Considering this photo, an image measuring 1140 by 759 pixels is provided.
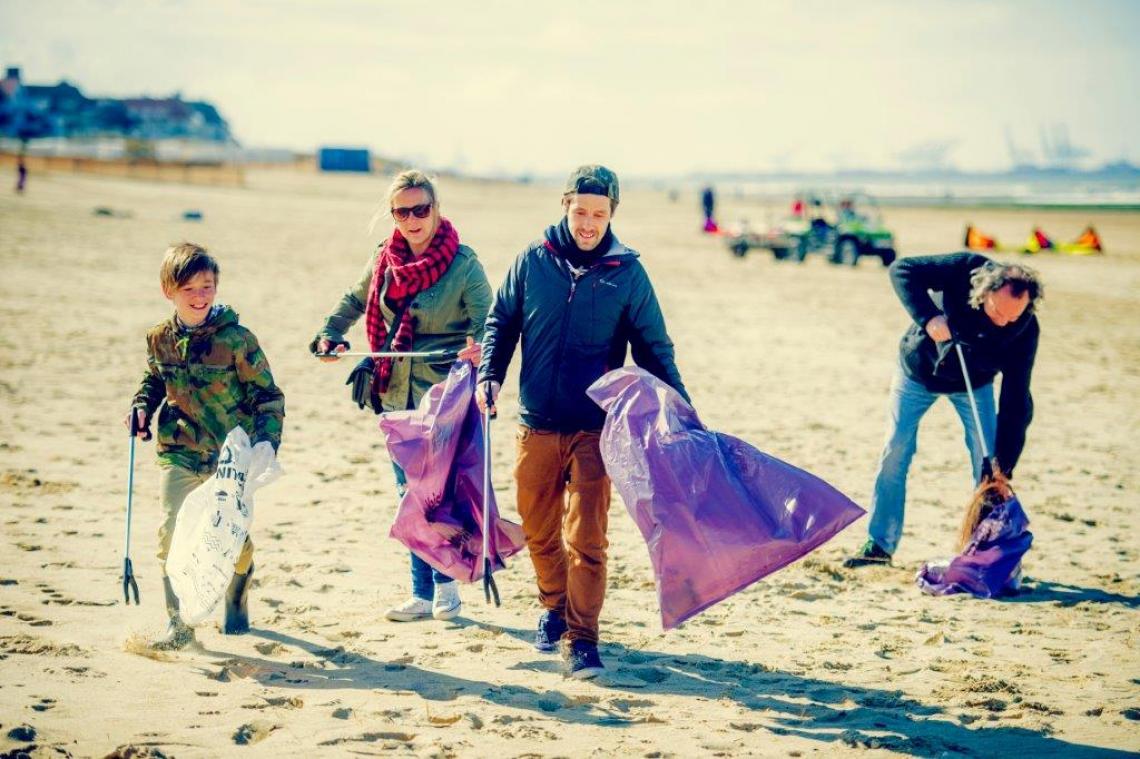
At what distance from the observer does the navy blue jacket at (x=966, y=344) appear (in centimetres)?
566

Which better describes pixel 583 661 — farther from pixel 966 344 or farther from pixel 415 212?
pixel 966 344

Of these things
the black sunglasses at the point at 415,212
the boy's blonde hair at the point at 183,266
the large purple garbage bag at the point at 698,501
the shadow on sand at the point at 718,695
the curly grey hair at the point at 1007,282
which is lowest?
the shadow on sand at the point at 718,695

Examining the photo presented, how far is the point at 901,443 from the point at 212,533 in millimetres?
3488

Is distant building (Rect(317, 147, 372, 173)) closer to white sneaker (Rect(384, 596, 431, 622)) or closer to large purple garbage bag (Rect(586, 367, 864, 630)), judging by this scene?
white sneaker (Rect(384, 596, 431, 622))

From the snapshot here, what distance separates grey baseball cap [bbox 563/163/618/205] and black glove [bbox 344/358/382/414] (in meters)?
1.29

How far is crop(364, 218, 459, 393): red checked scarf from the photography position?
493 centimetres

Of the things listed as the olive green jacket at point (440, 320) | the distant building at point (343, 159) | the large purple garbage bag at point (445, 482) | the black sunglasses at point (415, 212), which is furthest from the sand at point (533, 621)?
the distant building at point (343, 159)

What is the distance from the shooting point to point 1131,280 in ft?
76.5

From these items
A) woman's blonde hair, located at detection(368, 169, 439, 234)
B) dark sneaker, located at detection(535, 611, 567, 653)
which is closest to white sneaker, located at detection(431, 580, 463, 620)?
dark sneaker, located at detection(535, 611, 567, 653)

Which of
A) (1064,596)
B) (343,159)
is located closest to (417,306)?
(1064,596)

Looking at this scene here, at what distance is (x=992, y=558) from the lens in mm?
5625

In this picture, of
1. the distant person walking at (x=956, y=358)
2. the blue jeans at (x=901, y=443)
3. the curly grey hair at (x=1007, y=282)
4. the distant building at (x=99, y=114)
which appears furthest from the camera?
the distant building at (x=99, y=114)

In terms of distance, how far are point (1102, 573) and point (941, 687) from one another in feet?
6.64

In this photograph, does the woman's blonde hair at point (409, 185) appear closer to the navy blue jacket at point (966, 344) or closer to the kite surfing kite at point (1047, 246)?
the navy blue jacket at point (966, 344)
